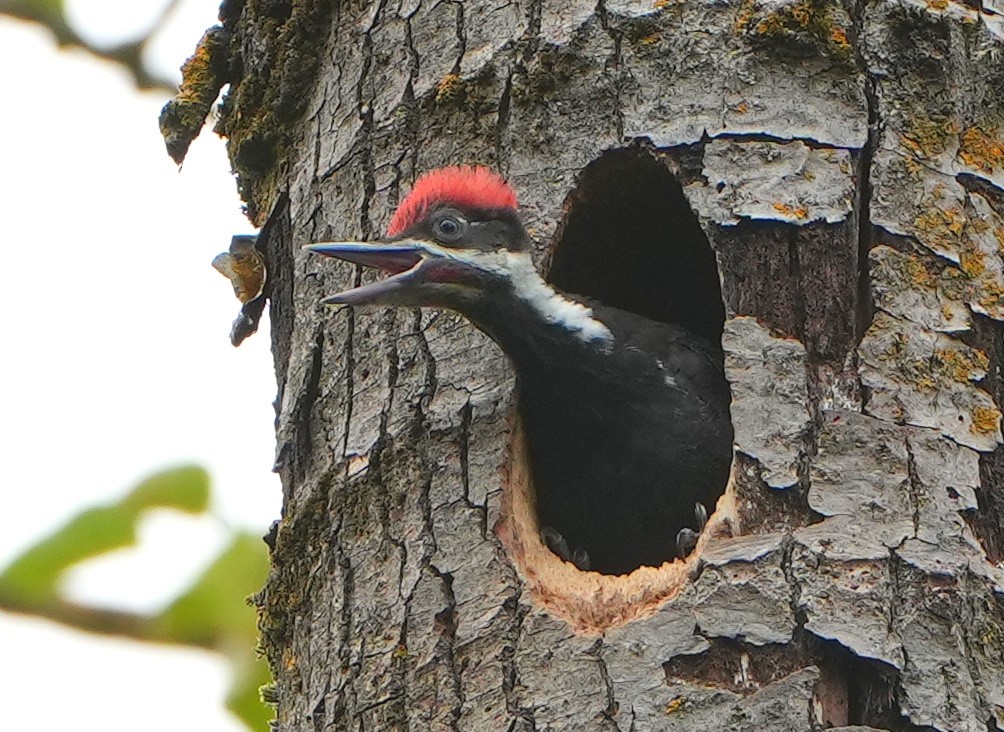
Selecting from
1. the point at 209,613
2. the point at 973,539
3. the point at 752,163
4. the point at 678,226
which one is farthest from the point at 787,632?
the point at 209,613

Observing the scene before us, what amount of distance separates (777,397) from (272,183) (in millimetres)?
1652

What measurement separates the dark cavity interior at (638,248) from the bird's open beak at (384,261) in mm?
381

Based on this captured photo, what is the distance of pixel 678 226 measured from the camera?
4.40 m

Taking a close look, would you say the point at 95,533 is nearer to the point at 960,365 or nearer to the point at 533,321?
the point at 533,321

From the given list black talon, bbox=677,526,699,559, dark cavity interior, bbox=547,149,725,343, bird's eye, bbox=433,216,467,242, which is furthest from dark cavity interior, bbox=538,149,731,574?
bird's eye, bbox=433,216,467,242

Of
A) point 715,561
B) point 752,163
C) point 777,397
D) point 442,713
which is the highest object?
point 752,163

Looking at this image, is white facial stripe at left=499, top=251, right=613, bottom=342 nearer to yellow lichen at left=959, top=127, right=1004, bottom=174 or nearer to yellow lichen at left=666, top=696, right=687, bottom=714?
yellow lichen at left=959, top=127, right=1004, bottom=174

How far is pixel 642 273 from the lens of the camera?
4742 millimetres

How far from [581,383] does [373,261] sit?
732mm

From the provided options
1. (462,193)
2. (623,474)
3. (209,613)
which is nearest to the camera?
(462,193)

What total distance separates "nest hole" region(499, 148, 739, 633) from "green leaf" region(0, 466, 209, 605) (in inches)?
63.0

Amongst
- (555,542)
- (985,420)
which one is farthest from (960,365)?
(555,542)

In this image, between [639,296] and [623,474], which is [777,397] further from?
[639,296]

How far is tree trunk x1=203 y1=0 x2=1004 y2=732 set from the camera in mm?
2996
